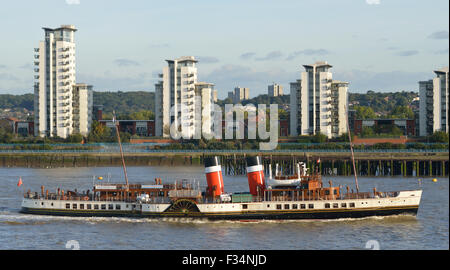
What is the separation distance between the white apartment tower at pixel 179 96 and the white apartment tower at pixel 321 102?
2594 cm

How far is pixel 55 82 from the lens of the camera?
17438 centimetres

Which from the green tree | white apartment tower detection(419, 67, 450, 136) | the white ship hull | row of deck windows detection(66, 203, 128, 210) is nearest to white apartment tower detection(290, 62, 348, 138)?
white apartment tower detection(419, 67, 450, 136)

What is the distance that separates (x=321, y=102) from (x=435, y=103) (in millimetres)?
24578

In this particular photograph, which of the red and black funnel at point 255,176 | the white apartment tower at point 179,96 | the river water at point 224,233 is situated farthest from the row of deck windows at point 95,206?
the white apartment tower at point 179,96

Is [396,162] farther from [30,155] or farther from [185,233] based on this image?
[30,155]

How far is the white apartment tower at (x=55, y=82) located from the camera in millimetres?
172750

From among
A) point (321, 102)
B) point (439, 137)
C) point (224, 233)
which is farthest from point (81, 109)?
point (224, 233)

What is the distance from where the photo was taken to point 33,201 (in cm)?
6569

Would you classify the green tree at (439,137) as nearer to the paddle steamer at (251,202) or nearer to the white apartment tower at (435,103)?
the white apartment tower at (435,103)

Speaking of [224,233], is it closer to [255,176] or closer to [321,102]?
[255,176]

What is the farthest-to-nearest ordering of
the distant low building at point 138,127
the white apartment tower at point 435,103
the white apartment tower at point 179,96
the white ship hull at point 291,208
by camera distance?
1. the distant low building at point 138,127
2. the white apartment tower at point 179,96
3. the white apartment tower at point 435,103
4. the white ship hull at point 291,208
